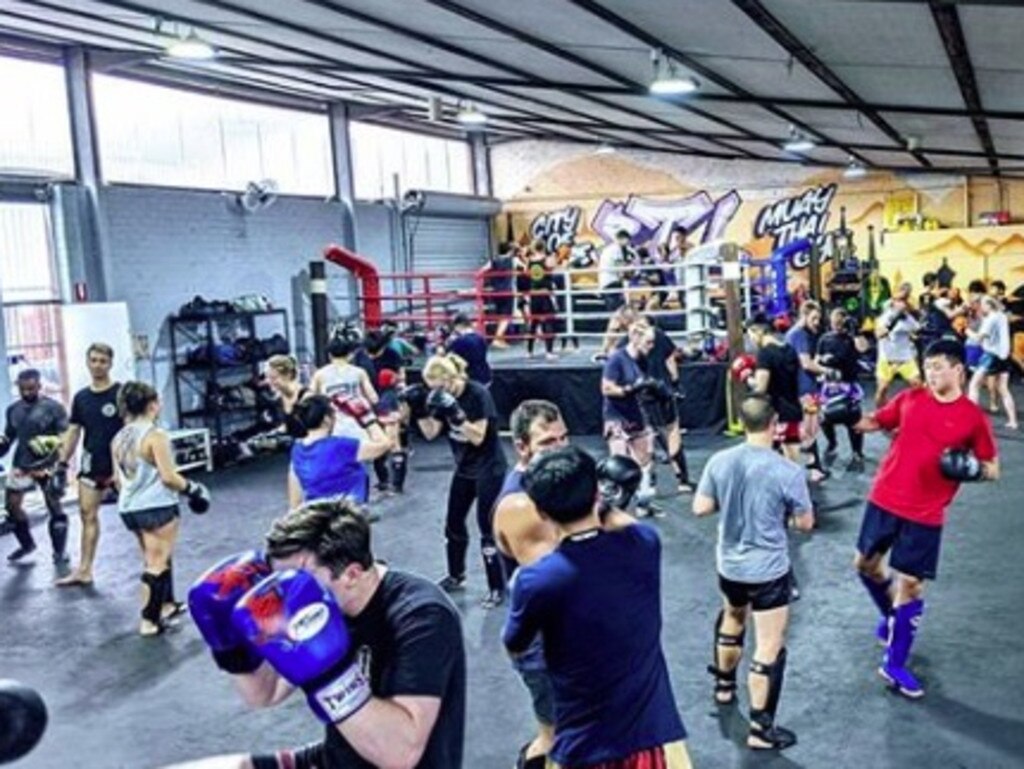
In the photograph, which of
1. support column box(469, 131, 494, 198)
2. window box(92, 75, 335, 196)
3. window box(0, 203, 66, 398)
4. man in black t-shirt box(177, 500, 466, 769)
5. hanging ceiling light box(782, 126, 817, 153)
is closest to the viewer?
man in black t-shirt box(177, 500, 466, 769)

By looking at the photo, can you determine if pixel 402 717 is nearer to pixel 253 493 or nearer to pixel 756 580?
pixel 756 580

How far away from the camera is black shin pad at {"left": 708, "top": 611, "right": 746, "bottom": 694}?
4.11 meters

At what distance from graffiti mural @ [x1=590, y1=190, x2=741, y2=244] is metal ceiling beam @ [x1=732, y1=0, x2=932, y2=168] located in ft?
27.7

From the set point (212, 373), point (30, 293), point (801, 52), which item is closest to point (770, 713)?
point (801, 52)

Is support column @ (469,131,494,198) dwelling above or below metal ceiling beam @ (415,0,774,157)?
above

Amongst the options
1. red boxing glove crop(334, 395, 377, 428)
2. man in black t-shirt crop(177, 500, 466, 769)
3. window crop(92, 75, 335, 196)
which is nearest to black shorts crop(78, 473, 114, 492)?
red boxing glove crop(334, 395, 377, 428)

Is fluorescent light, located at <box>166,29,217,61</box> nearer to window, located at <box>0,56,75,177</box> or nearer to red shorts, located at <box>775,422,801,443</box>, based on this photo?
window, located at <box>0,56,75,177</box>

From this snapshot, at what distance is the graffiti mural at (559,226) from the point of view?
1817 centimetres

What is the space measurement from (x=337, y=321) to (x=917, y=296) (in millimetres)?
8537

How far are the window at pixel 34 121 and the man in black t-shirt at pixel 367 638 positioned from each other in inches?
344

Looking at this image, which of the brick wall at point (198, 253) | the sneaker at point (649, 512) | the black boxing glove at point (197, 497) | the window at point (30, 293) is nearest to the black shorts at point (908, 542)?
the sneaker at point (649, 512)

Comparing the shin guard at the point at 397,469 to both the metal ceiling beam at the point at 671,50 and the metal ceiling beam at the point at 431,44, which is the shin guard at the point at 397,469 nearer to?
the metal ceiling beam at the point at 431,44

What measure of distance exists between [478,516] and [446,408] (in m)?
0.67

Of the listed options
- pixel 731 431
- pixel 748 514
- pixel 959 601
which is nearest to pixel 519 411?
pixel 748 514
